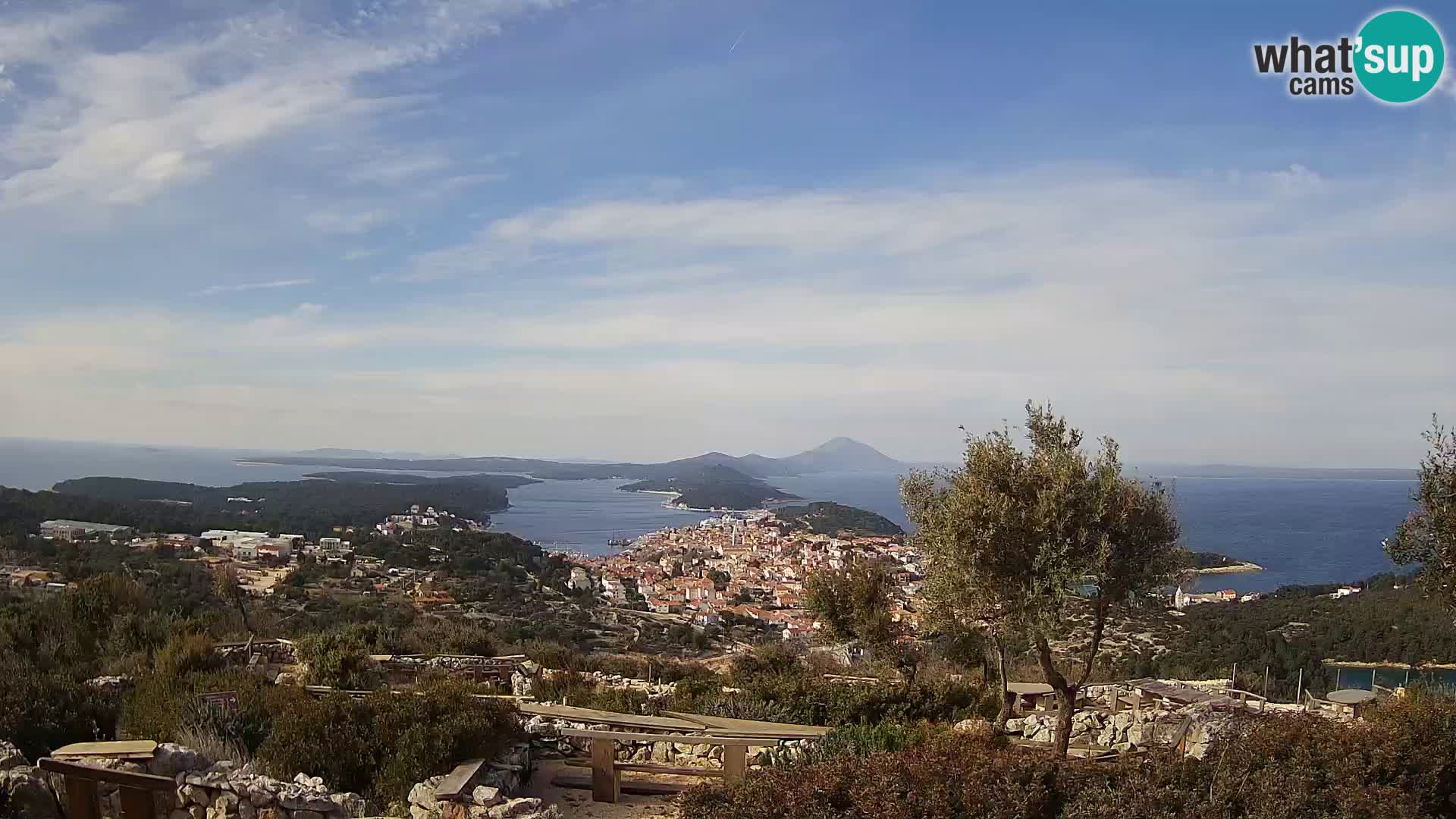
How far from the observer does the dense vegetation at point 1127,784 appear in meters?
5.33

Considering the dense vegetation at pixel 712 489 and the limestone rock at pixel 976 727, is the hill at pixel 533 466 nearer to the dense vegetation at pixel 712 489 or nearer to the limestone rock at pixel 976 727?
the dense vegetation at pixel 712 489

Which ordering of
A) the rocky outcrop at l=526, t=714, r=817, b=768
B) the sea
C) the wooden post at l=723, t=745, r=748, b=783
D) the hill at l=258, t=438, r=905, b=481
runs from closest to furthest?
the wooden post at l=723, t=745, r=748, b=783 < the rocky outcrop at l=526, t=714, r=817, b=768 < the sea < the hill at l=258, t=438, r=905, b=481

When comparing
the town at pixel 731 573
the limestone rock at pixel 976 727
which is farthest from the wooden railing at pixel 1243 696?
the town at pixel 731 573

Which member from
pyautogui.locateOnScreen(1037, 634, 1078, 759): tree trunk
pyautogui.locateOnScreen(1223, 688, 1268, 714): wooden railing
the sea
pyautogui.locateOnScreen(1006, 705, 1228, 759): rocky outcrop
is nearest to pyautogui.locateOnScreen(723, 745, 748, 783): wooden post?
pyautogui.locateOnScreen(1037, 634, 1078, 759): tree trunk

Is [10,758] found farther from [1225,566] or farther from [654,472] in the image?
[654,472]

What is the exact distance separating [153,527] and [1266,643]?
117ft

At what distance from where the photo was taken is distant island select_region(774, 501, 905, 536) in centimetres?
4800

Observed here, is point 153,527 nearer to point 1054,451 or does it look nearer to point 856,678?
point 856,678

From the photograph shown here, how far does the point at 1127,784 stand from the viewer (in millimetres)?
5715

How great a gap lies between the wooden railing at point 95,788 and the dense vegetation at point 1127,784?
11.0ft

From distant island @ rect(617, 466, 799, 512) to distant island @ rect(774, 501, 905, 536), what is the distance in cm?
2126

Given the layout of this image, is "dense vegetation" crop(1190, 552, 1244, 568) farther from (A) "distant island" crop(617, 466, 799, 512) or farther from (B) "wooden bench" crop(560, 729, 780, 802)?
(A) "distant island" crop(617, 466, 799, 512)

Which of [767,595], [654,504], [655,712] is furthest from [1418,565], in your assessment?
[654,504]

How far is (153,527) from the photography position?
3173 cm
